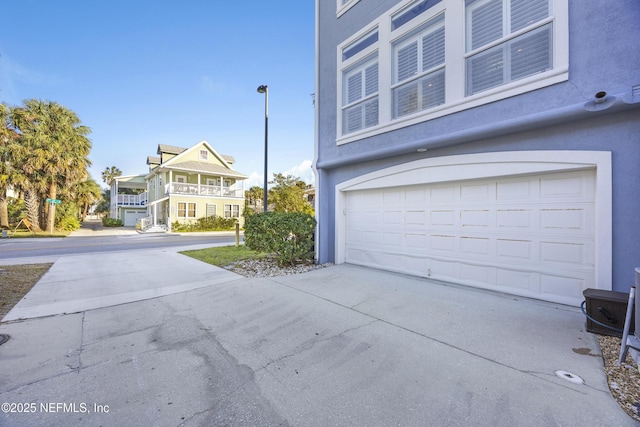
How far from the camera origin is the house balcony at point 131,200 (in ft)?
105

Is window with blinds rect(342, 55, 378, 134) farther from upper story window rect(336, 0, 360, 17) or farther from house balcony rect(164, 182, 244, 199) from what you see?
house balcony rect(164, 182, 244, 199)

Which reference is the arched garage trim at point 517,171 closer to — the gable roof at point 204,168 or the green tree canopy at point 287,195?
the green tree canopy at point 287,195

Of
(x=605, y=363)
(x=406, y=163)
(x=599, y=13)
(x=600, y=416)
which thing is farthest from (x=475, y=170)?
(x=600, y=416)

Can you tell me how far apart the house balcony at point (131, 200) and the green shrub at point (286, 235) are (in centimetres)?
3107

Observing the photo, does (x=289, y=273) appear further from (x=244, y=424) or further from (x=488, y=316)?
(x=244, y=424)

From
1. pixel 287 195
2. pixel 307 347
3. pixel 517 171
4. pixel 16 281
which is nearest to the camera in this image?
pixel 307 347

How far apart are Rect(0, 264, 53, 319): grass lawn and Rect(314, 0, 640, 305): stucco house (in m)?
6.35

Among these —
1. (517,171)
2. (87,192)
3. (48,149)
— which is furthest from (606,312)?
(87,192)

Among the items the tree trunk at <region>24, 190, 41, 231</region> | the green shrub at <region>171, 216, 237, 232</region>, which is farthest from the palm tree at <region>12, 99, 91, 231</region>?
the green shrub at <region>171, 216, 237, 232</region>

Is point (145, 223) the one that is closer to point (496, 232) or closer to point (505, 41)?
point (496, 232)

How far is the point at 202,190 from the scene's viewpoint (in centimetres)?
2673

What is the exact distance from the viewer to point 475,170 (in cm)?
508

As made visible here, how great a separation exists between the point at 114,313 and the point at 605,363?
20.8ft

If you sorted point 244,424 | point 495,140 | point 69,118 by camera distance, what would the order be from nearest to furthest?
point 244,424 < point 495,140 < point 69,118
